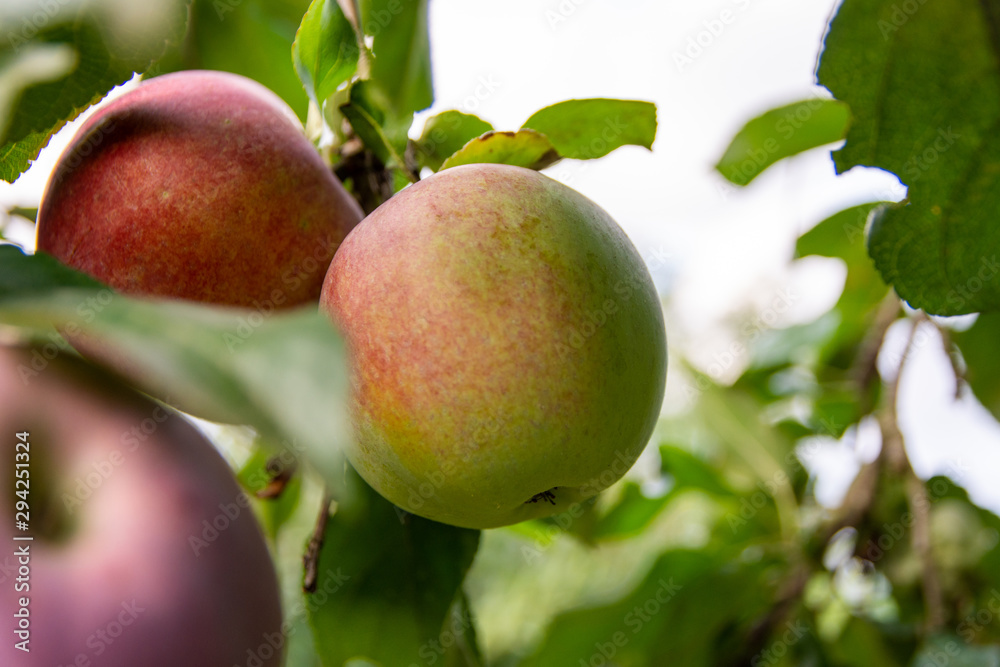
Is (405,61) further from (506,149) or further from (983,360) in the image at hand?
(983,360)

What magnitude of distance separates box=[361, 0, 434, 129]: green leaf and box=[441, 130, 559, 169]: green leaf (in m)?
0.15

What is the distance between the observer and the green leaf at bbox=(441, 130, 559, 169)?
20.0 inches

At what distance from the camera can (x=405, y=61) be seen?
692mm

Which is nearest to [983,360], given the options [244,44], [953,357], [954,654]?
[953,357]

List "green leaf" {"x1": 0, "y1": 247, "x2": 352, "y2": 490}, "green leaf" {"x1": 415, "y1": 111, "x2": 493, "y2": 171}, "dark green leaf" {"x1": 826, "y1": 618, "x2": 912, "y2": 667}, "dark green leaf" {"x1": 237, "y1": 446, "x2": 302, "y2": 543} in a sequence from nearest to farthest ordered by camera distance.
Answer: "green leaf" {"x1": 0, "y1": 247, "x2": 352, "y2": 490}, "green leaf" {"x1": 415, "y1": 111, "x2": 493, "y2": 171}, "dark green leaf" {"x1": 237, "y1": 446, "x2": 302, "y2": 543}, "dark green leaf" {"x1": 826, "y1": 618, "x2": 912, "y2": 667}

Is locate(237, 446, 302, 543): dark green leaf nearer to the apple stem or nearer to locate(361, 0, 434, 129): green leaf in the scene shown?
the apple stem

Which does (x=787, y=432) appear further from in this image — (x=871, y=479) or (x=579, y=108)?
(x=579, y=108)

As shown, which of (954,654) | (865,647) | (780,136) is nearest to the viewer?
(954,654)

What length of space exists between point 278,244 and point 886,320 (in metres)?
0.84

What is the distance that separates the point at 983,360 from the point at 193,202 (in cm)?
100

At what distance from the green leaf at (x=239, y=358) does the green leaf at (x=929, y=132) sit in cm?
44

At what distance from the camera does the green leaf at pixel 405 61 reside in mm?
660

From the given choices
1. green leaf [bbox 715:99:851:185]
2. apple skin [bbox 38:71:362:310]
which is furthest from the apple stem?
green leaf [bbox 715:99:851:185]

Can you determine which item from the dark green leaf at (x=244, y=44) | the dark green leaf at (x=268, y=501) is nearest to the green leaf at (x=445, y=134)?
the dark green leaf at (x=244, y=44)
